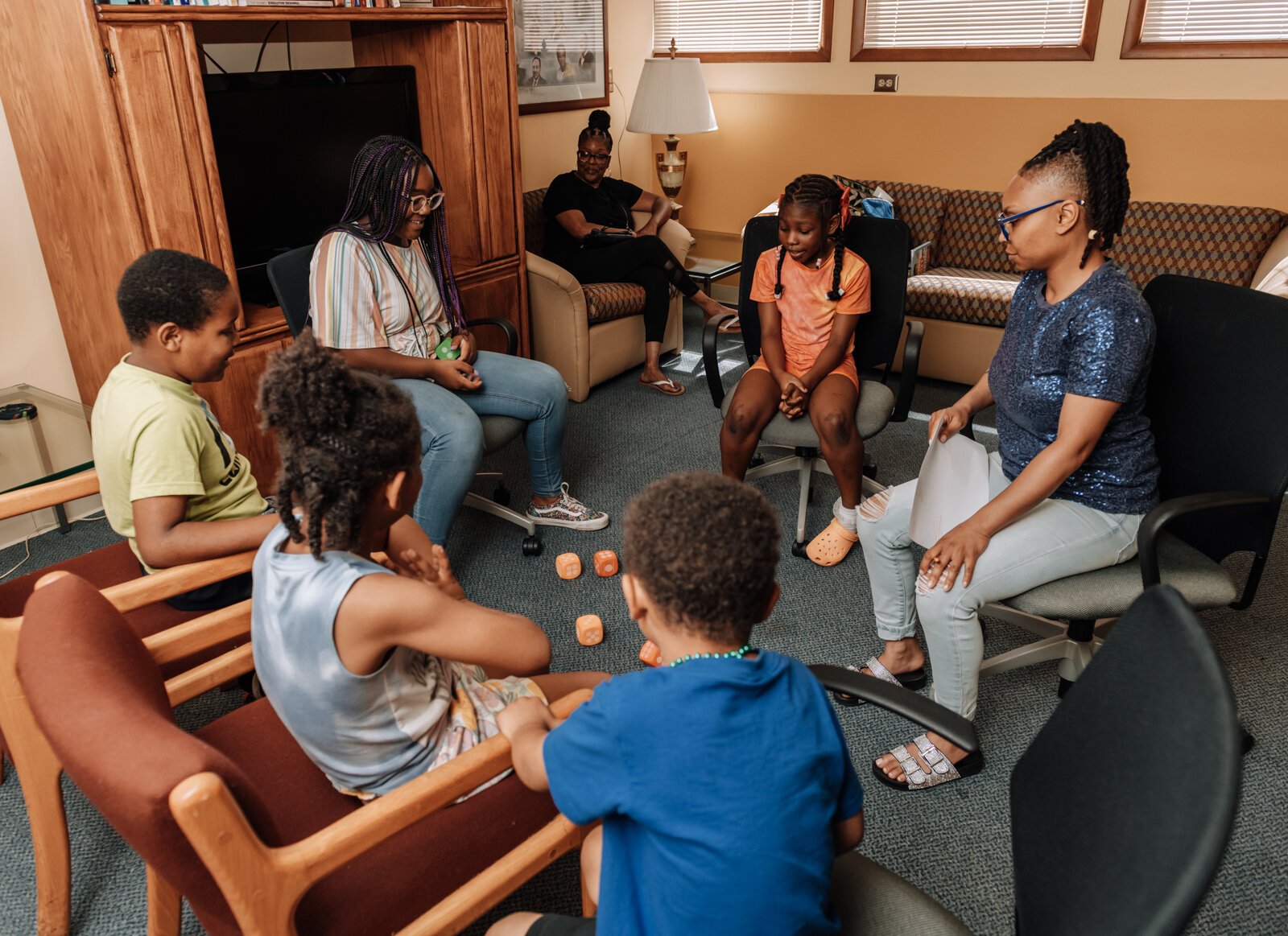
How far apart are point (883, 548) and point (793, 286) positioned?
104cm

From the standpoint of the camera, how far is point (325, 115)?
315cm

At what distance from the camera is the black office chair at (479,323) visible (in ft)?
8.16

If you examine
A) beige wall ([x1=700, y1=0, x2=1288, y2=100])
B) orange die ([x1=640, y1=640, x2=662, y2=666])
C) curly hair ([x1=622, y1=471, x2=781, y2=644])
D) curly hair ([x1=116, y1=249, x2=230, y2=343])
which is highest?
beige wall ([x1=700, y1=0, x2=1288, y2=100])

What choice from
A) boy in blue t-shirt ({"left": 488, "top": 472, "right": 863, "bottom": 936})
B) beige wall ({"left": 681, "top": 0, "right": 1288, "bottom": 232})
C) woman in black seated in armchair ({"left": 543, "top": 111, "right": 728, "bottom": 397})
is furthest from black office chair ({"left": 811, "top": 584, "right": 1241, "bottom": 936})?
beige wall ({"left": 681, "top": 0, "right": 1288, "bottom": 232})

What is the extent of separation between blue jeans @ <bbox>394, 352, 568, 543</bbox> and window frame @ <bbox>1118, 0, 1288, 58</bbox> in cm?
321

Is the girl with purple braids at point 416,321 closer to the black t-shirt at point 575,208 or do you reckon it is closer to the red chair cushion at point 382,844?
the red chair cushion at point 382,844

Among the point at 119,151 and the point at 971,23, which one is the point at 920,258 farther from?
the point at 119,151

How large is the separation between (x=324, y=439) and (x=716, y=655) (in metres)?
A: 0.56

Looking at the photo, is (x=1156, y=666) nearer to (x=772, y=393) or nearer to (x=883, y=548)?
(x=883, y=548)

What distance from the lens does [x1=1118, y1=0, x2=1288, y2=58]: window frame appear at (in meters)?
3.84

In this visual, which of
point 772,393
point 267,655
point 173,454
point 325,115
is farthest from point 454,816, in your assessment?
point 325,115

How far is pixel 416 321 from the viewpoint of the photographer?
2.67m

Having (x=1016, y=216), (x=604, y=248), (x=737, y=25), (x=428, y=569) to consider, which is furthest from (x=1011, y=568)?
(x=737, y=25)

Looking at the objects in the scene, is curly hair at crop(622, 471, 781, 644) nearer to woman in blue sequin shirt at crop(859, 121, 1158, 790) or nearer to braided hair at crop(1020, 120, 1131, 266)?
woman in blue sequin shirt at crop(859, 121, 1158, 790)
